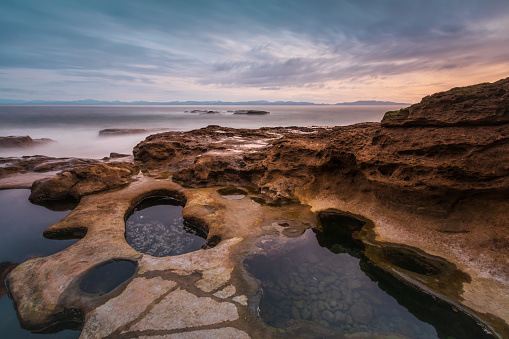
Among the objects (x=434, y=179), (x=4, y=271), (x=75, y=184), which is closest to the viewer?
(x=4, y=271)

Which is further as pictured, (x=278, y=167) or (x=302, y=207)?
(x=278, y=167)

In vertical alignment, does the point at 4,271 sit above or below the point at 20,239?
above

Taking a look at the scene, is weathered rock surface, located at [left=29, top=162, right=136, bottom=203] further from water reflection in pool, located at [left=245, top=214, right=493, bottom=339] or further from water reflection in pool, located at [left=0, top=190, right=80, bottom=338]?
water reflection in pool, located at [left=245, top=214, right=493, bottom=339]

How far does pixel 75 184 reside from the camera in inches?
453

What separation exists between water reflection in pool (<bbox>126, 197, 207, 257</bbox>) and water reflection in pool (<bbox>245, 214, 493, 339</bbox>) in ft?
8.66

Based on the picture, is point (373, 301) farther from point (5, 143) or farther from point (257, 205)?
point (5, 143)

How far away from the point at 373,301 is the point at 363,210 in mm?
4118

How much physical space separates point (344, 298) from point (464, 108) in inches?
253

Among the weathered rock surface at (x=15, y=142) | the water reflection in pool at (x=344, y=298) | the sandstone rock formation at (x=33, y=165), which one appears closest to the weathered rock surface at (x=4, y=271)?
the water reflection in pool at (x=344, y=298)

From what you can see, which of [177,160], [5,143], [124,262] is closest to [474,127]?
[124,262]

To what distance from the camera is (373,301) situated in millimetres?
5520

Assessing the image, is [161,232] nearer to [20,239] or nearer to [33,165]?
[20,239]

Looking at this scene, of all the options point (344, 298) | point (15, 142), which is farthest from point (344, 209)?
point (15, 142)

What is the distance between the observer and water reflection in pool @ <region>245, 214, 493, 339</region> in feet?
15.7
